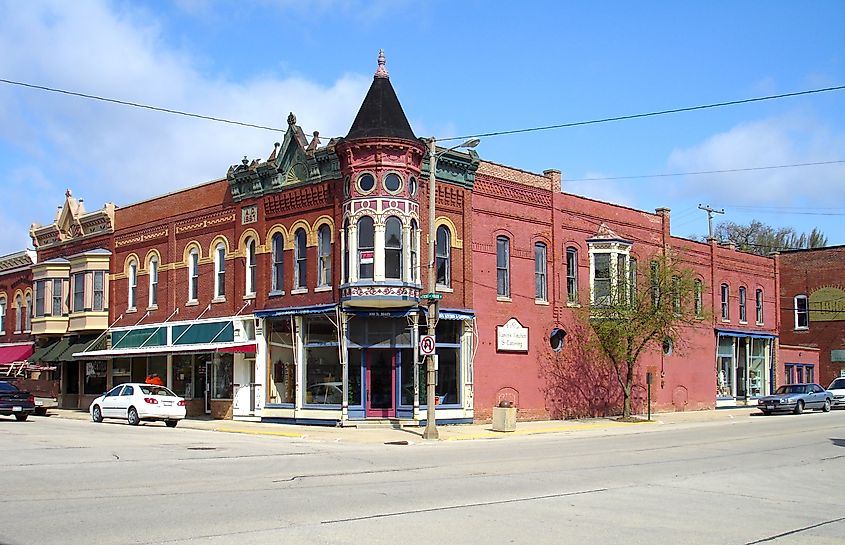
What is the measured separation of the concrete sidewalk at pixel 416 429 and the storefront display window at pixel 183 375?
7.81 ft

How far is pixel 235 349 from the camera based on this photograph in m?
34.2

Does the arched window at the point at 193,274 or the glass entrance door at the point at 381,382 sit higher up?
the arched window at the point at 193,274

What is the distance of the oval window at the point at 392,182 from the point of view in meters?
30.8

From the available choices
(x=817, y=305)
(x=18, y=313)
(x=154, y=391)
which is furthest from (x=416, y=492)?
(x=817, y=305)

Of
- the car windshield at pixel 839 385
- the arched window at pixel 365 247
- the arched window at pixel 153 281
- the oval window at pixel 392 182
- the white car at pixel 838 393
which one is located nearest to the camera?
the arched window at pixel 365 247

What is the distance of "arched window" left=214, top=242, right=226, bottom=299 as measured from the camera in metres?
37.5

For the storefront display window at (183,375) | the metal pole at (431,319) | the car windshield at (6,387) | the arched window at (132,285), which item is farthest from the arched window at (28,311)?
the metal pole at (431,319)

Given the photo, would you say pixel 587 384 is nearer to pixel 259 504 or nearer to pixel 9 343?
pixel 259 504

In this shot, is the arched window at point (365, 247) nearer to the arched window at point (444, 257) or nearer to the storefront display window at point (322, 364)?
the storefront display window at point (322, 364)

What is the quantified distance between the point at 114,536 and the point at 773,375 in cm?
4924

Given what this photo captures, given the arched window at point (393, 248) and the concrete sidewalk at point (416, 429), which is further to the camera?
the arched window at point (393, 248)

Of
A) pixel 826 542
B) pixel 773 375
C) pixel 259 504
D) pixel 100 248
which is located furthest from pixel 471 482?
pixel 773 375

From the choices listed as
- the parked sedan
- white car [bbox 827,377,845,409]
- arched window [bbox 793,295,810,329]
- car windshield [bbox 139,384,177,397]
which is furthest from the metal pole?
arched window [bbox 793,295,810,329]

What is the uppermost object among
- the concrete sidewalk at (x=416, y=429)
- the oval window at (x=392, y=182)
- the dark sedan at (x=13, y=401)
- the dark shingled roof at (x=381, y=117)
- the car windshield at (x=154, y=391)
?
the dark shingled roof at (x=381, y=117)
